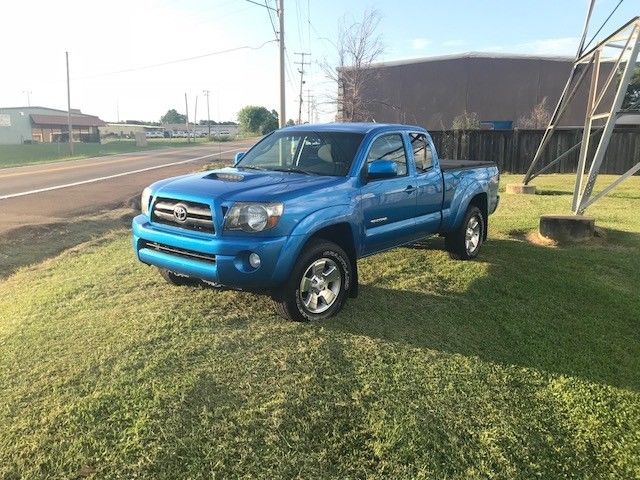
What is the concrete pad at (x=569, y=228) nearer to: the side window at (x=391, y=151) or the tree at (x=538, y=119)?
the side window at (x=391, y=151)

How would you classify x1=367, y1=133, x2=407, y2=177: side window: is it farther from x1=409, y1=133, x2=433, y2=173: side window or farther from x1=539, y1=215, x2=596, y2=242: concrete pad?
x1=539, y1=215, x2=596, y2=242: concrete pad

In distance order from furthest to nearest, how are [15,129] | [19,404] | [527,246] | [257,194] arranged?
[15,129] → [527,246] → [257,194] → [19,404]

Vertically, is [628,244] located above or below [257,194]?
below

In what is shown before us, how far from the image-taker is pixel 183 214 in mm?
4512

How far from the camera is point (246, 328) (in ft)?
14.9

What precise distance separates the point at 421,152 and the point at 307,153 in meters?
1.52

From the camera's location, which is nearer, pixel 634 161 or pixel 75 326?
pixel 75 326

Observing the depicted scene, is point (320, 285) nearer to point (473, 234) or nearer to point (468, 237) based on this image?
point (468, 237)

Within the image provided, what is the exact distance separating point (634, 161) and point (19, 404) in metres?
22.8

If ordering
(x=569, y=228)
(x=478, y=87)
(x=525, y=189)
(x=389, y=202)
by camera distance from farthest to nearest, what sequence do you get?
(x=478, y=87), (x=525, y=189), (x=569, y=228), (x=389, y=202)

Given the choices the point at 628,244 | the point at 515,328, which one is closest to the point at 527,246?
the point at 628,244

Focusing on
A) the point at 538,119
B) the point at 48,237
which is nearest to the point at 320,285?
the point at 48,237

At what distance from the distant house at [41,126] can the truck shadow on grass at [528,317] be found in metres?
75.9

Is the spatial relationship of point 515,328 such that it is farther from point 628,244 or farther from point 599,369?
point 628,244
